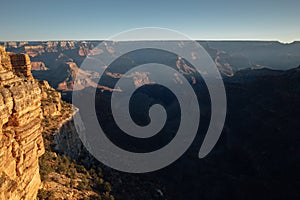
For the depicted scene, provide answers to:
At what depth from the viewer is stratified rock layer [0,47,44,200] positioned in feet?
32.3

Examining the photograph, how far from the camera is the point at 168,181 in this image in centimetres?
3772

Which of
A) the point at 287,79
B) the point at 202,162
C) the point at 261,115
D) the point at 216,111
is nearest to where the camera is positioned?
the point at 202,162

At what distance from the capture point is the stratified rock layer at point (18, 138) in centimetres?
985

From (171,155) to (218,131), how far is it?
13848 millimetres

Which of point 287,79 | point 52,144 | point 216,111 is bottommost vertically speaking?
point 216,111

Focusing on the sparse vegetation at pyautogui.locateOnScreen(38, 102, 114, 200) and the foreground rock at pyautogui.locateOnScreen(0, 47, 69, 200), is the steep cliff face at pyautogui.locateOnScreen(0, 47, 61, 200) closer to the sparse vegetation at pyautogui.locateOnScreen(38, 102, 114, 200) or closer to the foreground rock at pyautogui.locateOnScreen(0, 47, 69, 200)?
the foreground rock at pyautogui.locateOnScreen(0, 47, 69, 200)

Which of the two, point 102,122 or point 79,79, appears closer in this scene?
point 102,122

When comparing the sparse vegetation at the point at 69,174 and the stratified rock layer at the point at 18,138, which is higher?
the stratified rock layer at the point at 18,138

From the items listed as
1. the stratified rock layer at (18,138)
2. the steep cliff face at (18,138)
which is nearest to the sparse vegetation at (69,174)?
the steep cliff face at (18,138)

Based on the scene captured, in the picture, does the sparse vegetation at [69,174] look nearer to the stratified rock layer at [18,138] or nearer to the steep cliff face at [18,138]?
the steep cliff face at [18,138]

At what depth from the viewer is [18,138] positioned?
1122 cm

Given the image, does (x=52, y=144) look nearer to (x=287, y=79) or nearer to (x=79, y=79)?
(x=287, y=79)

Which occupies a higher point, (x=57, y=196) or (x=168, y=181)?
(x=57, y=196)

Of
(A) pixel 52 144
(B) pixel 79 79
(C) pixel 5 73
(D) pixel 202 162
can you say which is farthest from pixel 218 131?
(B) pixel 79 79
